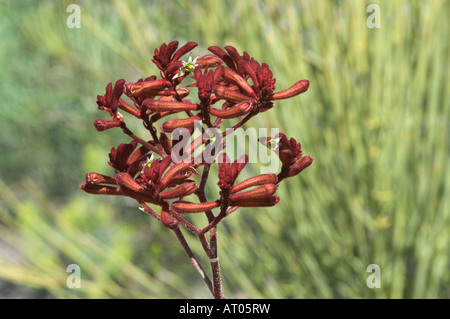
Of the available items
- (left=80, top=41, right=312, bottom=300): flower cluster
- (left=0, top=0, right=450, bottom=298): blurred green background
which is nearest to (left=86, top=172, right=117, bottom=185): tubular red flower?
(left=80, top=41, right=312, bottom=300): flower cluster

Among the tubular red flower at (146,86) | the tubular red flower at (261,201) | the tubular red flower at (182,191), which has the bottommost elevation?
the tubular red flower at (261,201)

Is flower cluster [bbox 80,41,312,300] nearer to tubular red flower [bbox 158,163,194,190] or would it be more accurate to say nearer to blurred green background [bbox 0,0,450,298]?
tubular red flower [bbox 158,163,194,190]

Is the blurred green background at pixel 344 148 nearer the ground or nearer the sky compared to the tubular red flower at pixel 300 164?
nearer the sky

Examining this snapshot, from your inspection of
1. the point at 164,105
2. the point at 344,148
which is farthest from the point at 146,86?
the point at 344,148

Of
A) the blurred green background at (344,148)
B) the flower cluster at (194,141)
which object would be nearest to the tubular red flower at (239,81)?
the flower cluster at (194,141)

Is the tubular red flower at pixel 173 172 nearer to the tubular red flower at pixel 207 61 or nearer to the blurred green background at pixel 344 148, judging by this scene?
the tubular red flower at pixel 207 61

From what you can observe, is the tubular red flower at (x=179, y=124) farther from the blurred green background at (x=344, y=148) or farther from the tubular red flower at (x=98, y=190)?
the blurred green background at (x=344, y=148)

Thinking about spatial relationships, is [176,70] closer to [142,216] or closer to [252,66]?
[252,66]

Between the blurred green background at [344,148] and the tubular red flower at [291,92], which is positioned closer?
the tubular red flower at [291,92]

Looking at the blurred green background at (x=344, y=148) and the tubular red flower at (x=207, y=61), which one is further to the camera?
the blurred green background at (x=344, y=148)

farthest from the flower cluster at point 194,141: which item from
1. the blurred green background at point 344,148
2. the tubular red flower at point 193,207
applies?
the blurred green background at point 344,148

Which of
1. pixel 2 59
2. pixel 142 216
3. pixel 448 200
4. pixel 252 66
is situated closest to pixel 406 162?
pixel 448 200
